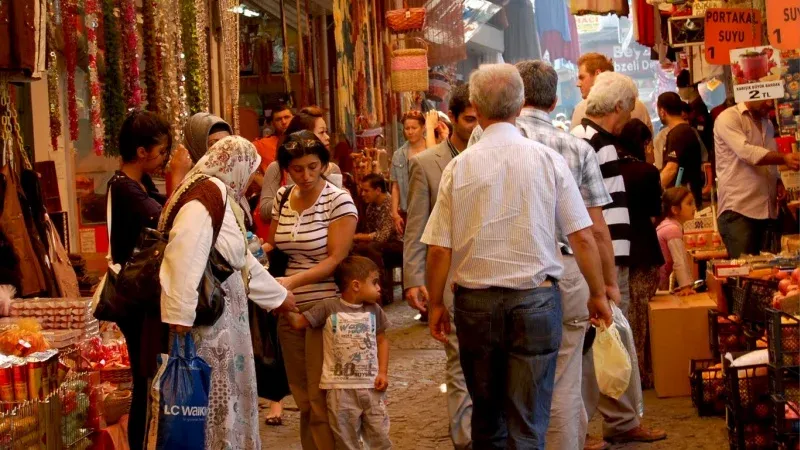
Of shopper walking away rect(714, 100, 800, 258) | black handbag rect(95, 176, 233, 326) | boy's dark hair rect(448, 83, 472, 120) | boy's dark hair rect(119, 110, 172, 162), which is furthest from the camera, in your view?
shopper walking away rect(714, 100, 800, 258)

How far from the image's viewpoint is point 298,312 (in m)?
6.35

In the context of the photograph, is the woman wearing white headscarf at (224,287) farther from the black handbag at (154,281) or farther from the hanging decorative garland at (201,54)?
the hanging decorative garland at (201,54)

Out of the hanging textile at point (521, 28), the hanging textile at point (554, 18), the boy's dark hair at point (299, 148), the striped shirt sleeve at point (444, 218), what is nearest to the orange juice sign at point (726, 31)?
the boy's dark hair at point (299, 148)

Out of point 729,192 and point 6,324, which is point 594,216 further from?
point 729,192

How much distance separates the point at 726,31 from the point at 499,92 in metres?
4.80

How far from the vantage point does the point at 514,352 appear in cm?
506

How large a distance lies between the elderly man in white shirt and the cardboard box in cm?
352

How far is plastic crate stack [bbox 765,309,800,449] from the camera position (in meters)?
5.59

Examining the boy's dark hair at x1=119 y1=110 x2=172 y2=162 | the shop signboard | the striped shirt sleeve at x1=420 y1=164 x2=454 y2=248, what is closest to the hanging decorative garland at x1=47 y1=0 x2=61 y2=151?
the boy's dark hair at x1=119 y1=110 x2=172 y2=162

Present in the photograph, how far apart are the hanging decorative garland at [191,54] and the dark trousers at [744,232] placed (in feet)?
14.3

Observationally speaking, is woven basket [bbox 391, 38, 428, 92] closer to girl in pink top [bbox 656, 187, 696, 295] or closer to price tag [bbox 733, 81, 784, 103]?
girl in pink top [bbox 656, 187, 696, 295]

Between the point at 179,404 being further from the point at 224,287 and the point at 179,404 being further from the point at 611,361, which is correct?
the point at 611,361

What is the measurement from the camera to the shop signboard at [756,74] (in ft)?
28.1

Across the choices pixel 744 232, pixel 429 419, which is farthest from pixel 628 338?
pixel 744 232
